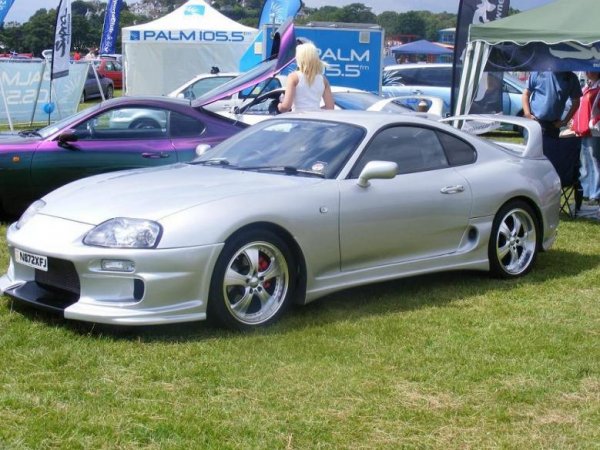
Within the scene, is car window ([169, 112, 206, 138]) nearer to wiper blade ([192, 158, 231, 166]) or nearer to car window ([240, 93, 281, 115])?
car window ([240, 93, 281, 115])

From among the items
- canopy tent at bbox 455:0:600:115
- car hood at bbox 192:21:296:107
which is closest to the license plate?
car hood at bbox 192:21:296:107

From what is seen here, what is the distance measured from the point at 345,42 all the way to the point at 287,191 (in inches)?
466

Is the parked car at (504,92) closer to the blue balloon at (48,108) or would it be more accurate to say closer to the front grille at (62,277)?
the blue balloon at (48,108)

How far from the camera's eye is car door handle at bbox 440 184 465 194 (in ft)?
20.2

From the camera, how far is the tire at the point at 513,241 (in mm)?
6578

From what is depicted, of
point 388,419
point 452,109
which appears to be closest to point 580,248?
point 452,109

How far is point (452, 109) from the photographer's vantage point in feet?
35.4

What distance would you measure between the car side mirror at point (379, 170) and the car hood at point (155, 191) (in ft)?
1.02

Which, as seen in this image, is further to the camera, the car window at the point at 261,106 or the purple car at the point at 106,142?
Answer: the car window at the point at 261,106

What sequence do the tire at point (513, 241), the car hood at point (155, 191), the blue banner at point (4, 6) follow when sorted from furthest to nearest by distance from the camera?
the blue banner at point (4, 6)
the tire at point (513, 241)
the car hood at point (155, 191)

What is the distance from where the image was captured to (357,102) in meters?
12.1

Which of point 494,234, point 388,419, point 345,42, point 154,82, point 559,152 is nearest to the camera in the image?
point 388,419

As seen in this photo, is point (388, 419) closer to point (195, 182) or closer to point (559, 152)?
point (195, 182)

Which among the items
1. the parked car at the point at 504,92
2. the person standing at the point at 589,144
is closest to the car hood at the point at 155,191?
the person standing at the point at 589,144
